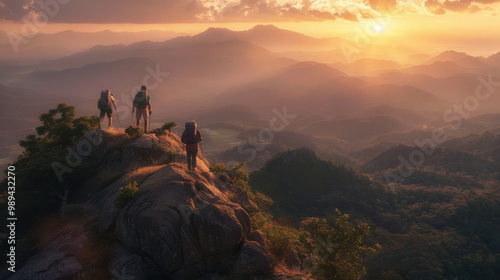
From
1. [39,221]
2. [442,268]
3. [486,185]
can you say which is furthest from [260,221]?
[486,185]

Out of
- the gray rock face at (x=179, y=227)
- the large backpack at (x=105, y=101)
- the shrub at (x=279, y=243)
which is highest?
the large backpack at (x=105, y=101)

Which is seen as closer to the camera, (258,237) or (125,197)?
(125,197)

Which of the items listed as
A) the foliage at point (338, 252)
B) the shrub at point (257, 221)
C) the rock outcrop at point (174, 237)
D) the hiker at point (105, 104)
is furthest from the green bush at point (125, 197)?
the hiker at point (105, 104)

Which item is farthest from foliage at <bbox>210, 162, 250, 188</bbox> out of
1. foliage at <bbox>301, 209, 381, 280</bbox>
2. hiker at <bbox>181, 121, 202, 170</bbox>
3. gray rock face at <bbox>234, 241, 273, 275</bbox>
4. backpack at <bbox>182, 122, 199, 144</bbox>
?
gray rock face at <bbox>234, 241, 273, 275</bbox>

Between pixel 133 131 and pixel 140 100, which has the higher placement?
pixel 140 100

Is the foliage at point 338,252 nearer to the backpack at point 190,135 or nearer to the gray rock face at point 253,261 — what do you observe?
the gray rock face at point 253,261

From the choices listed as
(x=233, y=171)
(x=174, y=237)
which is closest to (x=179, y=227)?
(x=174, y=237)

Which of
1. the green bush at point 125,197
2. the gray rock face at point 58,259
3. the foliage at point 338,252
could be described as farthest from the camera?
the foliage at point 338,252

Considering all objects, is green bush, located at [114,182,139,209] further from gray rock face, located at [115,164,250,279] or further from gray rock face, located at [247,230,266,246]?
gray rock face, located at [247,230,266,246]

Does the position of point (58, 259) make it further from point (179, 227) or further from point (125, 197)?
point (179, 227)

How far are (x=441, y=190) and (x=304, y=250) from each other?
416 ft

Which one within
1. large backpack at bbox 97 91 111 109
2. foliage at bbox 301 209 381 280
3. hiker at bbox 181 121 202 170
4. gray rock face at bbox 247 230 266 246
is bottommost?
foliage at bbox 301 209 381 280

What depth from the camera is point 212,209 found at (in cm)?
1509

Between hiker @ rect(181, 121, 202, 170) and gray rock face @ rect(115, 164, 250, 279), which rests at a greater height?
hiker @ rect(181, 121, 202, 170)
